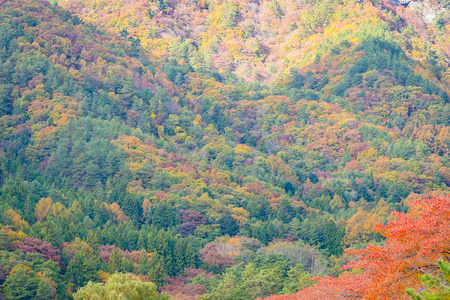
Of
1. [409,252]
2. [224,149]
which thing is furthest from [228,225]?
[409,252]

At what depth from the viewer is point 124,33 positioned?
14500 cm

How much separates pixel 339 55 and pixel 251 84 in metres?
20.0

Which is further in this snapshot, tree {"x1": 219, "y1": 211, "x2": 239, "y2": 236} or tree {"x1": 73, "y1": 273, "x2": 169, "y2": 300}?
tree {"x1": 219, "y1": 211, "x2": 239, "y2": 236}

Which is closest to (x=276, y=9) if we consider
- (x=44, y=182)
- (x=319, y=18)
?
(x=319, y=18)

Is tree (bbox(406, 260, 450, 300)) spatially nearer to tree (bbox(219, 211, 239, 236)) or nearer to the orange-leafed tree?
the orange-leafed tree

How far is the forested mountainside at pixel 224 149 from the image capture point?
150 feet

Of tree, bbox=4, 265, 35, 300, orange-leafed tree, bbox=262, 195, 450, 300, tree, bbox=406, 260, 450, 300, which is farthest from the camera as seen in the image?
tree, bbox=4, 265, 35, 300

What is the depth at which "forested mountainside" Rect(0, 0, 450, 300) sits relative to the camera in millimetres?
45594

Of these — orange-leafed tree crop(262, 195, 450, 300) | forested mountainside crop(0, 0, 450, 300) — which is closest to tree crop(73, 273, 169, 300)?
forested mountainside crop(0, 0, 450, 300)

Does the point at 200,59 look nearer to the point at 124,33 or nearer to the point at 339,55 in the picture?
the point at 124,33

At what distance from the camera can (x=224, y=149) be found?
3952 inches

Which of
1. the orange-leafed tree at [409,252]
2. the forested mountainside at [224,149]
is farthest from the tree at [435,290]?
the orange-leafed tree at [409,252]

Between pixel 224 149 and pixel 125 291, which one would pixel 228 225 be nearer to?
pixel 224 149

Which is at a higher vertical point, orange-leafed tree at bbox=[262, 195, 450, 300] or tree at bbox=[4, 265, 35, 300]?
orange-leafed tree at bbox=[262, 195, 450, 300]
